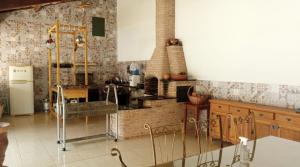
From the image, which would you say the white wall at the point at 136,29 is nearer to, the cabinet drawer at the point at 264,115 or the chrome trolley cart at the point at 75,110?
the chrome trolley cart at the point at 75,110

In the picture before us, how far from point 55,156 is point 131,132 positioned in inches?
62.0

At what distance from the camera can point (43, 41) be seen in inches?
317

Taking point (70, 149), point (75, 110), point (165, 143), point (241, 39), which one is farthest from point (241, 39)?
point (70, 149)

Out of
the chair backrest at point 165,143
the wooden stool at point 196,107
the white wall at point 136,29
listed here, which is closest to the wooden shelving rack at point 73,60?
the white wall at point 136,29

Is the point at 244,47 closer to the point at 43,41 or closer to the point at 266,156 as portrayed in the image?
the point at 266,156

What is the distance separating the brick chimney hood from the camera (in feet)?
20.6

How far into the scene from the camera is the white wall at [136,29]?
24.5 feet

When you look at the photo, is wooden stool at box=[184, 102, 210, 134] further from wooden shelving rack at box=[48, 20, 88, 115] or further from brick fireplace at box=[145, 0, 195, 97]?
wooden shelving rack at box=[48, 20, 88, 115]

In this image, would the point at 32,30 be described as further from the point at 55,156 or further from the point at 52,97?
the point at 55,156

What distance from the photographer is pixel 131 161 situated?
4023 millimetres

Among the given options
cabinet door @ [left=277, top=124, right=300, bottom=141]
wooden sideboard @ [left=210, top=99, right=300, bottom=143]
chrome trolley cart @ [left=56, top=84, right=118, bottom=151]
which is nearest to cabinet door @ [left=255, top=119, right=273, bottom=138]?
wooden sideboard @ [left=210, top=99, right=300, bottom=143]

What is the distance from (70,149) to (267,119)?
3256 mm

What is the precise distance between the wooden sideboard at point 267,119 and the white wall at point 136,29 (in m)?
3.31

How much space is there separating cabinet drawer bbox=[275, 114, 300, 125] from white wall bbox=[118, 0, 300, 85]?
2.09 feet
